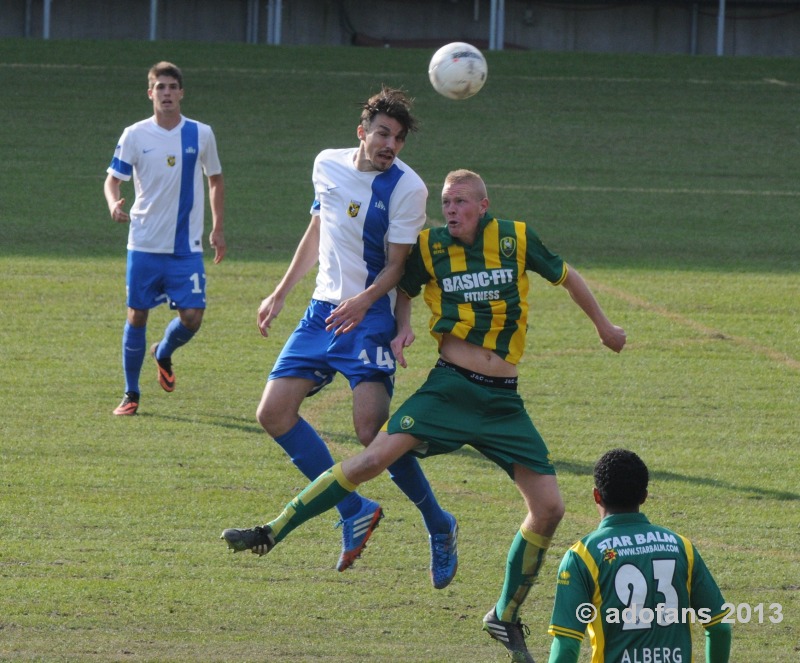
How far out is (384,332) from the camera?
606 cm

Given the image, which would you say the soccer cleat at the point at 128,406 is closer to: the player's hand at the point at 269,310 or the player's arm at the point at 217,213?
the player's arm at the point at 217,213

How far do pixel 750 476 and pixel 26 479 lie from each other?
4.24 m

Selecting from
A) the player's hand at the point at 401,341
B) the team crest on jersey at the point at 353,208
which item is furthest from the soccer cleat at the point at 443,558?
the team crest on jersey at the point at 353,208

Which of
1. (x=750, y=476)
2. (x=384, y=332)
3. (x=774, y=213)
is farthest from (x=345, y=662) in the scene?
(x=774, y=213)

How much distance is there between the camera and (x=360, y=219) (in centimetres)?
605

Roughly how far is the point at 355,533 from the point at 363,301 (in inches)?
41.2

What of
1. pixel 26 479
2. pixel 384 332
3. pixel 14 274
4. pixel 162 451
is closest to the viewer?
pixel 384 332

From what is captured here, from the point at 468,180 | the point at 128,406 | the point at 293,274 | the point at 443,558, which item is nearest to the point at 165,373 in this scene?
the point at 128,406

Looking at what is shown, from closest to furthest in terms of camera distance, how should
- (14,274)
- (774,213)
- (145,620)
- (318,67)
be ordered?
(145,620)
(14,274)
(774,213)
(318,67)

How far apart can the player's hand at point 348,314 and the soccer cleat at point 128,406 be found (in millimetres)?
3533

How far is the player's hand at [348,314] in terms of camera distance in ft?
19.1

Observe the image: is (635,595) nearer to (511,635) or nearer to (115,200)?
(511,635)

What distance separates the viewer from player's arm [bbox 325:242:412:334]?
581 centimetres

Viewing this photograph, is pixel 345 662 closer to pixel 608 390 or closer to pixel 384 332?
pixel 384 332
